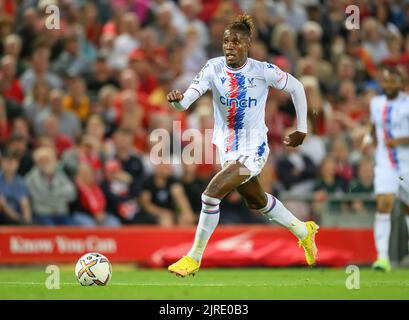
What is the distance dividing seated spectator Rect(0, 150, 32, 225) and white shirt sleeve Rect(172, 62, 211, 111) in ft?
19.5

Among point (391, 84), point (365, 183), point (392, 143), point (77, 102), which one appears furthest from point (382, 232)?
point (77, 102)

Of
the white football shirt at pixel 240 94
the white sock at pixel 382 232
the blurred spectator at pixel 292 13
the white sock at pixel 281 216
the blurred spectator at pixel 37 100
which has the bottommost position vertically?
the white sock at pixel 281 216

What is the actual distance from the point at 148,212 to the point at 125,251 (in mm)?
1146

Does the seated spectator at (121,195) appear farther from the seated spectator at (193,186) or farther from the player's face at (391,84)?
the player's face at (391,84)

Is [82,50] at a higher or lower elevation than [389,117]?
higher

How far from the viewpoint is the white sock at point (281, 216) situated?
12.2m

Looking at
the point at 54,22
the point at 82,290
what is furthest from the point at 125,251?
the point at 82,290

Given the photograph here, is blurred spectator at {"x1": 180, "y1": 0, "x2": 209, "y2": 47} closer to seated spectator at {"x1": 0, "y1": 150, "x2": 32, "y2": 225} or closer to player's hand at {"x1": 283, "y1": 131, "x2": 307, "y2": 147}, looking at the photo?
seated spectator at {"x1": 0, "y1": 150, "x2": 32, "y2": 225}

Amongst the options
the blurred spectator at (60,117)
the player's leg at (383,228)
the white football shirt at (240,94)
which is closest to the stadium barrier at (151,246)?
the player's leg at (383,228)

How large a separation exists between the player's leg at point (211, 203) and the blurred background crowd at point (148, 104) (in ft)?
14.6

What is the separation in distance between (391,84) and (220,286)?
4.86 m

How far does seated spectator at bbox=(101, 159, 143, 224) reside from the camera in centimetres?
1756

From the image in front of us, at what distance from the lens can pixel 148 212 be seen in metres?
17.6
